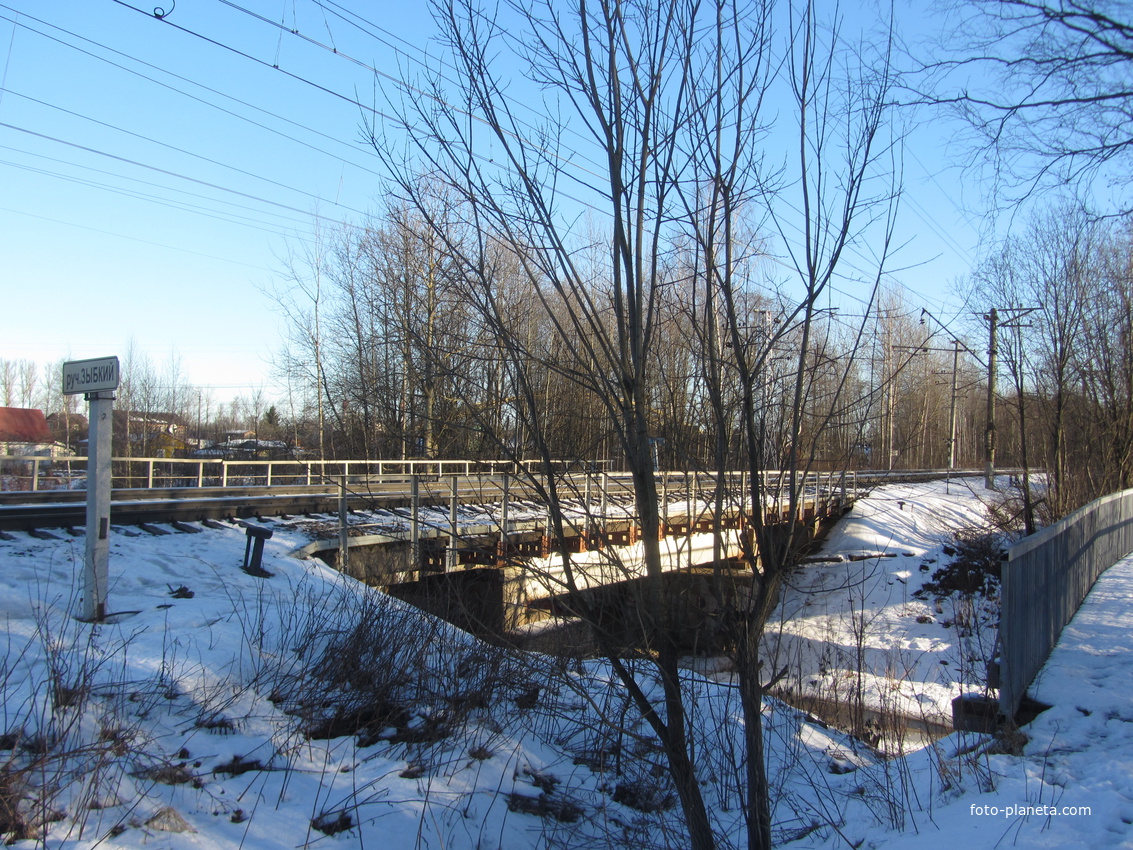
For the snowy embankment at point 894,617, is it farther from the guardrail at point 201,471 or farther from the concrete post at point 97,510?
the guardrail at point 201,471

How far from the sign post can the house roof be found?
40631 mm

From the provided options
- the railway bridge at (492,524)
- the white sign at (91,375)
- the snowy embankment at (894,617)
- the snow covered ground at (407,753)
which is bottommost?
the snowy embankment at (894,617)

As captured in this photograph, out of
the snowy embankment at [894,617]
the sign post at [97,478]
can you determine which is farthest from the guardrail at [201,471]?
the snowy embankment at [894,617]

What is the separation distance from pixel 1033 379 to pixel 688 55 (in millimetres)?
16606

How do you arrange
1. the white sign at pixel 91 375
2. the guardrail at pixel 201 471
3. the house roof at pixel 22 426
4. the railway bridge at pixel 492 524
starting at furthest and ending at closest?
the house roof at pixel 22 426, the guardrail at pixel 201 471, the white sign at pixel 91 375, the railway bridge at pixel 492 524

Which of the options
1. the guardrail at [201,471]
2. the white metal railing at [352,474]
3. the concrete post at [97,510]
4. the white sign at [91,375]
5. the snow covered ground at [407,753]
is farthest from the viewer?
the guardrail at [201,471]

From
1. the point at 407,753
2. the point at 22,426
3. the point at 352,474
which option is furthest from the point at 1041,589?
the point at 22,426

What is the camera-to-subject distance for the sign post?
673cm

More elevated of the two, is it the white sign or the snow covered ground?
the white sign

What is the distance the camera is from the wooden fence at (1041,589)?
6496 millimetres

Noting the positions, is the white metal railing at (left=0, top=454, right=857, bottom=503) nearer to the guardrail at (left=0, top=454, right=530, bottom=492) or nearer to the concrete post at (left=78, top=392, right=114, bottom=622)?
the guardrail at (left=0, top=454, right=530, bottom=492)

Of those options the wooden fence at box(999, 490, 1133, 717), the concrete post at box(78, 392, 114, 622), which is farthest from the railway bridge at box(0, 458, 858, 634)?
the concrete post at box(78, 392, 114, 622)

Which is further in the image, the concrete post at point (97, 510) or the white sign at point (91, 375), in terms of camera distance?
the concrete post at point (97, 510)

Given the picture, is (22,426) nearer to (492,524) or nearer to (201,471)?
(201,471)
